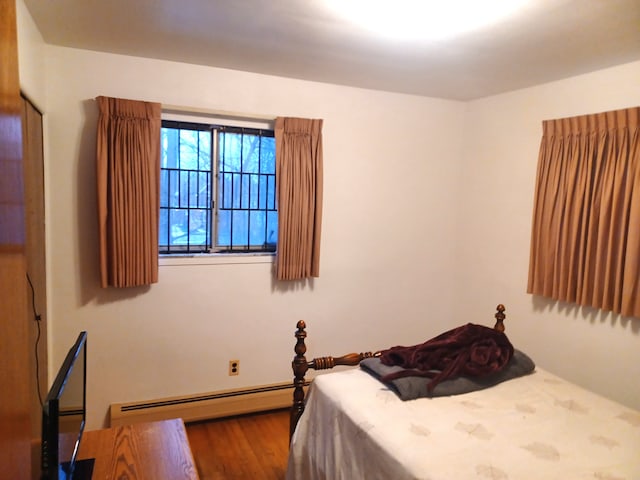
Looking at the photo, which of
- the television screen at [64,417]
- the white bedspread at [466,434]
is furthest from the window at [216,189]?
the television screen at [64,417]

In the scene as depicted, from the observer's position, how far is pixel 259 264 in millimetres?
3166

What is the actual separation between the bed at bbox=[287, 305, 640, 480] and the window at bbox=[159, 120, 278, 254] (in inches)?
45.3

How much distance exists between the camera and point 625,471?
5.06ft

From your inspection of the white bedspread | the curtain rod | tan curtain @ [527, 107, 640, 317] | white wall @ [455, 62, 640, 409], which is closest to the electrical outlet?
the white bedspread

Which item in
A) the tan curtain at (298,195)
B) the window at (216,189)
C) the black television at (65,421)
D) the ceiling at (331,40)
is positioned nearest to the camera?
the black television at (65,421)

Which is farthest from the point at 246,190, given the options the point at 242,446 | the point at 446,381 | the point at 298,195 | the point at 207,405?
the point at 446,381

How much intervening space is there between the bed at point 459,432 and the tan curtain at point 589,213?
75 cm

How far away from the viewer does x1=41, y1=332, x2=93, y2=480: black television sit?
1.03 metres

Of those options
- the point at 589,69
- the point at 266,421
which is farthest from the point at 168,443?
the point at 589,69

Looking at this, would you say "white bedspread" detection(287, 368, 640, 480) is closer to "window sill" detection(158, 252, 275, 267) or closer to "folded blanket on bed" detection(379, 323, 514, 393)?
"folded blanket on bed" detection(379, 323, 514, 393)

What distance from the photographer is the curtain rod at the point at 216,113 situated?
2.82 meters

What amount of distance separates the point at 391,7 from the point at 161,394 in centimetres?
266

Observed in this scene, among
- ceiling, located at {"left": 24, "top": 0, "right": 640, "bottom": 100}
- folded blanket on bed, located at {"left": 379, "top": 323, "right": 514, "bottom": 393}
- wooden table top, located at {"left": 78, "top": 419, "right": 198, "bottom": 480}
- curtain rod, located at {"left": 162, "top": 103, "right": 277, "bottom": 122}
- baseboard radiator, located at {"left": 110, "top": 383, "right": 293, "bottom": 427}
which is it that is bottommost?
baseboard radiator, located at {"left": 110, "top": 383, "right": 293, "bottom": 427}

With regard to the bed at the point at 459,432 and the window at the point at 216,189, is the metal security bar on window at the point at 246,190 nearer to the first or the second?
the window at the point at 216,189
